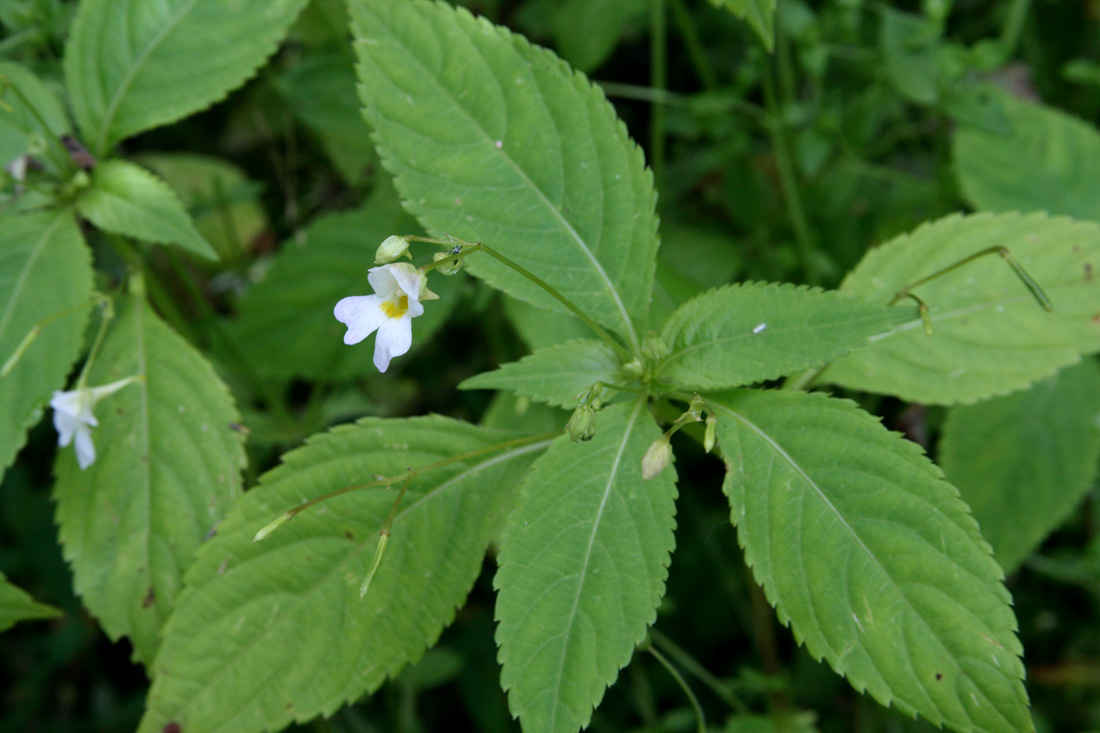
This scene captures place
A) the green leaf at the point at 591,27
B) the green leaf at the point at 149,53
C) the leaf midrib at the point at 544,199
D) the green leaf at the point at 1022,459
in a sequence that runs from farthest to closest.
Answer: the green leaf at the point at 591,27 → the green leaf at the point at 1022,459 → the green leaf at the point at 149,53 → the leaf midrib at the point at 544,199

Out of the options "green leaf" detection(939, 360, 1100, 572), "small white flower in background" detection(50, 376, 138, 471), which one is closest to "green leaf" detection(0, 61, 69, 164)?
"small white flower in background" detection(50, 376, 138, 471)

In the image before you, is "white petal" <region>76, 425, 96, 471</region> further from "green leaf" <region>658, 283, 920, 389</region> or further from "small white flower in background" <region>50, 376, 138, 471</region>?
"green leaf" <region>658, 283, 920, 389</region>

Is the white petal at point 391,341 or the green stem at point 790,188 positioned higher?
the white petal at point 391,341

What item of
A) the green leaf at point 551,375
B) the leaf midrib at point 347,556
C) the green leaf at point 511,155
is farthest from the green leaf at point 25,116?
the green leaf at point 551,375

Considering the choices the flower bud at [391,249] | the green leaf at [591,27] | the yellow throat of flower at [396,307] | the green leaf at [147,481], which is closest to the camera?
the flower bud at [391,249]

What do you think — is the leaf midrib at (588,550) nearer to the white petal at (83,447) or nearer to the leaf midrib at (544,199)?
the leaf midrib at (544,199)

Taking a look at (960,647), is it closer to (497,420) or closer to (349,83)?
(497,420)

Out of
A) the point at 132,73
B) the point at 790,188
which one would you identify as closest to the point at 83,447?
A: the point at 132,73

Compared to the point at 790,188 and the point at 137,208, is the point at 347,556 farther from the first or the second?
the point at 790,188
